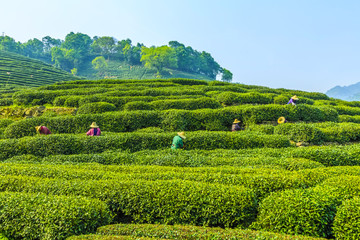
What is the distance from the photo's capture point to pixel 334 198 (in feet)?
19.3

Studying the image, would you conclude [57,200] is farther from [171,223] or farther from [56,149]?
[56,149]

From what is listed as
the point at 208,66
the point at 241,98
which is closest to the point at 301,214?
the point at 241,98

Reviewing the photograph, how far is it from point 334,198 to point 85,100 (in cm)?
1969

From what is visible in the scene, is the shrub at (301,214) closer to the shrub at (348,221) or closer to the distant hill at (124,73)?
the shrub at (348,221)

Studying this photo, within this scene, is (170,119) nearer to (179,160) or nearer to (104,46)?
(179,160)

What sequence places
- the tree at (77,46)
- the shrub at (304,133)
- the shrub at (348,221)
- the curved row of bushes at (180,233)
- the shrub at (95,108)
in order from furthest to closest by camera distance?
1. the tree at (77,46)
2. the shrub at (95,108)
3. the shrub at (304,133)
4. the shrub at (348,221)
5. the curved row of bushes at (180,233)

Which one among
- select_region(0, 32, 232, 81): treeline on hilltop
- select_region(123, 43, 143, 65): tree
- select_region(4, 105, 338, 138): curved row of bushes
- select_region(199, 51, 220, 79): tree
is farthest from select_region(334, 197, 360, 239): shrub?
select_region(199, 51, 220, 79): tree

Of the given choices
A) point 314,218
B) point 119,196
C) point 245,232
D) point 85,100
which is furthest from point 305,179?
point 85,100

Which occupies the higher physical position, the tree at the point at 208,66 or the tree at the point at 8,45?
the tree at the point at 208,66

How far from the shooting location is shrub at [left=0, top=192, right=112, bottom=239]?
209 inches

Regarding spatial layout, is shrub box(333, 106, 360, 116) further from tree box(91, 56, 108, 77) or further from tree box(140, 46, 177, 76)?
tree box(91, 56, 108, 77)

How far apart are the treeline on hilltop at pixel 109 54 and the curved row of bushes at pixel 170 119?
75487mm

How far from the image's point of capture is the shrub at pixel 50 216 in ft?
17.4

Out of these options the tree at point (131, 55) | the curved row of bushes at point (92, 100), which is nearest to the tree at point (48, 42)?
the tree at point (131, 55)
